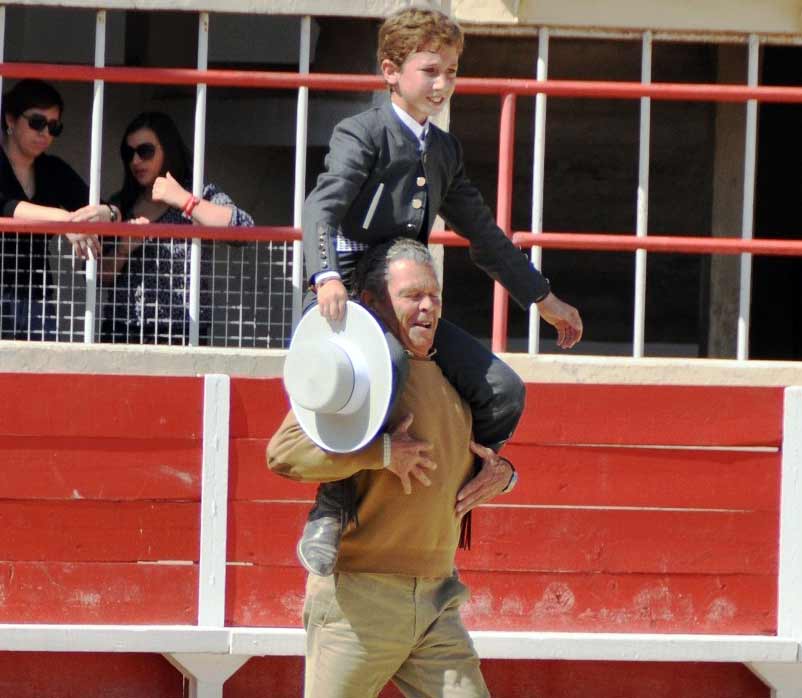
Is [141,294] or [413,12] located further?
[141,294]

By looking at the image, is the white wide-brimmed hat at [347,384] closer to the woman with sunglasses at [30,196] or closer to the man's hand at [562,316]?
the man's hand at [562,316]

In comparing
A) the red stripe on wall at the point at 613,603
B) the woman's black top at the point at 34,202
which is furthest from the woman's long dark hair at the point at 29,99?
the red stripe on wall at the point at 613,603

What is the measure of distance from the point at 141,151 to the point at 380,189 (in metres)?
2.12

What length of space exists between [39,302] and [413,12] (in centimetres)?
225

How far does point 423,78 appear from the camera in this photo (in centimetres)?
365

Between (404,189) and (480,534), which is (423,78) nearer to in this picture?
(404,189)

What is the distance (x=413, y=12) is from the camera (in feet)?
12.0

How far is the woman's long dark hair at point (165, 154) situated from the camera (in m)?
5.62

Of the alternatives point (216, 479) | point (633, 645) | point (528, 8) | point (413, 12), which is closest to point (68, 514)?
point (216, 479)

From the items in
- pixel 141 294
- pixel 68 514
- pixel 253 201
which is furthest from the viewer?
pixel 253 201

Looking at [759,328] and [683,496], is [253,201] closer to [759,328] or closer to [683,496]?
[759,328]

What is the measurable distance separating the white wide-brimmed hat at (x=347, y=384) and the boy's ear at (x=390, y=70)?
585mm

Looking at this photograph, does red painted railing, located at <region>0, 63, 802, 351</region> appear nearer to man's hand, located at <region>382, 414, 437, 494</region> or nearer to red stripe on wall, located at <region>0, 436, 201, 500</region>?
red stripe on wall, located at <region>0, 436, 201, 500</region>

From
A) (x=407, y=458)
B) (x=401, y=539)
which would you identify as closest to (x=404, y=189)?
(x=407, y=458)
